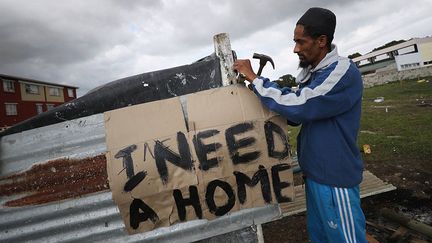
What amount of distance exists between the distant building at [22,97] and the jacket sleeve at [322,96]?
97.6 ft

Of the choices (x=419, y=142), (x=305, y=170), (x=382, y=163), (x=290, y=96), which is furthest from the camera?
(x=419, y=142)

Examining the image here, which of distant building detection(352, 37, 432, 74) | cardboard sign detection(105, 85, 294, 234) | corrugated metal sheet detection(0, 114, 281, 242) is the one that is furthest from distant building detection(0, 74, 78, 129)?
distant building detection(352, 37, 432, 74)

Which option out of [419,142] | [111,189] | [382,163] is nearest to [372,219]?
[382,163]

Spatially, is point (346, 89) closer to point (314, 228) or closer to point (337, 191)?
point (337, 191)

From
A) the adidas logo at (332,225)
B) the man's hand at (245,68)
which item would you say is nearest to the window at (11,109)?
the man's hand at (245,68)

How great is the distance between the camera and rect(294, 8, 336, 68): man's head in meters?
1.88

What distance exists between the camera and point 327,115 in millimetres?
1788

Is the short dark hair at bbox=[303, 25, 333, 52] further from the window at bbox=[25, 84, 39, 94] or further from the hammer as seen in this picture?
the window at bbox=[25, 84, 39, 94]

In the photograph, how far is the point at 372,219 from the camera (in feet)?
13.6

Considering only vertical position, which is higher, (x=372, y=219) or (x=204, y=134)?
(x=204, y=134)

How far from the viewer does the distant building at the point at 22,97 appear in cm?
2877

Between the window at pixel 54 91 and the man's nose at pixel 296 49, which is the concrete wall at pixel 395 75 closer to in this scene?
the man's nose at pixel 296 49

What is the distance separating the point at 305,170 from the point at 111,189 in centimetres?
129

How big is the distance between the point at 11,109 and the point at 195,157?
3458 cm
